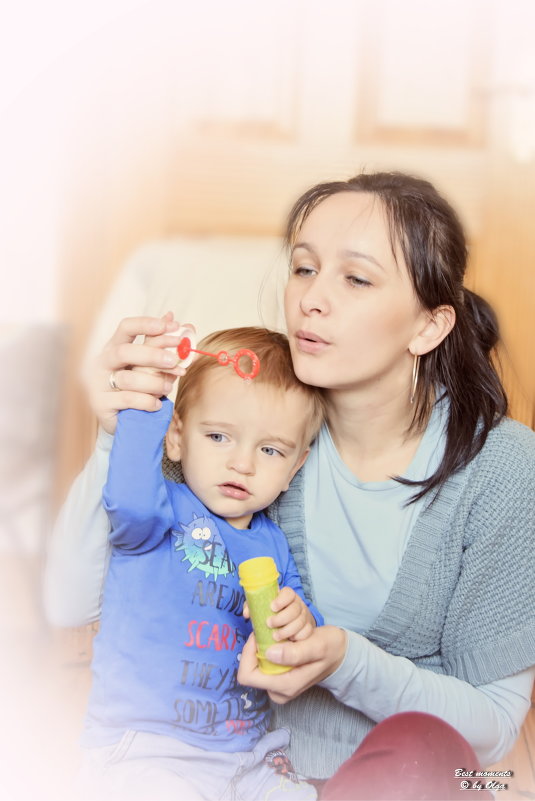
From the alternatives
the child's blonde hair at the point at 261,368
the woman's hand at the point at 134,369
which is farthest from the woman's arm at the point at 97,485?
the child's blonde hair at the point at 261,368

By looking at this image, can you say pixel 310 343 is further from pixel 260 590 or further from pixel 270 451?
pixel 260 590

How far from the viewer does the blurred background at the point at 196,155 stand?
3.43 feet

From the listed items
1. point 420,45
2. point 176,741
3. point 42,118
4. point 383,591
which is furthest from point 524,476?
point 42,118

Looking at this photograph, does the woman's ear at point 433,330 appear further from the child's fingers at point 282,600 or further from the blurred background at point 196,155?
the child's fingers at point 282,600

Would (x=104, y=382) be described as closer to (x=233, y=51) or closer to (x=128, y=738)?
(x=128, y=738)

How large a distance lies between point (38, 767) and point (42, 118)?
789 millimetres

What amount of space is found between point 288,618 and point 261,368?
0.28m

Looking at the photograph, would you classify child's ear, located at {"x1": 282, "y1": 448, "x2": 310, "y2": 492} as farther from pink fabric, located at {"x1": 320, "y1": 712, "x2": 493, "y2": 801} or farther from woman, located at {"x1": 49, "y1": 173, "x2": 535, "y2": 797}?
pink fabric, located at {"x1": 320, "y1": 712, "x2": 493, "y2": 801}

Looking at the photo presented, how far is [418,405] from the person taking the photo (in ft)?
3.28

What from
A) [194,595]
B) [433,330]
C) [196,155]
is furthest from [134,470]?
[196,155]

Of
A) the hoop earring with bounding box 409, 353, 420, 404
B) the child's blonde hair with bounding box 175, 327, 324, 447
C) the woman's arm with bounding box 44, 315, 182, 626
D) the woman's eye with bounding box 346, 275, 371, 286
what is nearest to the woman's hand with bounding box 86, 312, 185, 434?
the woman's arm with bounding box 44, 315, 182, 626

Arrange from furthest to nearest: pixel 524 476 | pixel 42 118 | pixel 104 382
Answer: pixel 42 118
pixel 524 476
pixel 104 382

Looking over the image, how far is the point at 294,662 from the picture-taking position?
79 cm

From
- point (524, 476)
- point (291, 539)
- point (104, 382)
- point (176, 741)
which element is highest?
point (104, 382)
